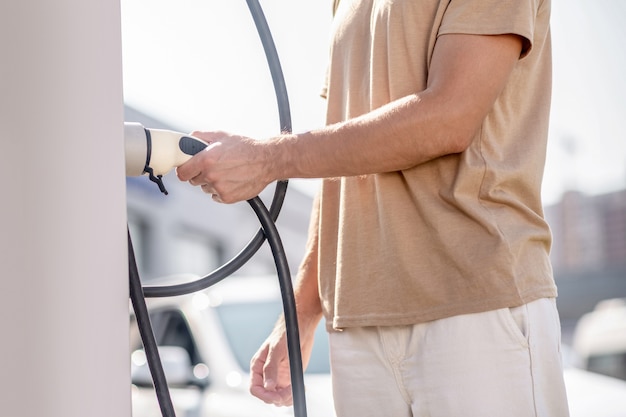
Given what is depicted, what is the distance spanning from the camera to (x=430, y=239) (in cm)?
167

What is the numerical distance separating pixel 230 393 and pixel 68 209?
3568 mm

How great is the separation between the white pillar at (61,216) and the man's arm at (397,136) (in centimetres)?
54

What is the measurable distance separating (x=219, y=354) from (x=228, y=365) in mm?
134

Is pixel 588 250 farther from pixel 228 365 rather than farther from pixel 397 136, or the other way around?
pixel 397 136

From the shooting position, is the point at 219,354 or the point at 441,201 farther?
the point at 219,354

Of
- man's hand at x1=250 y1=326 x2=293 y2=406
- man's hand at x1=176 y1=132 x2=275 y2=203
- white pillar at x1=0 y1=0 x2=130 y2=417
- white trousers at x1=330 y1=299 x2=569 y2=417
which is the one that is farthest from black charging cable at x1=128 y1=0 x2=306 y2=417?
white pillar at x1=0 y1=0 x2=130 y2=417

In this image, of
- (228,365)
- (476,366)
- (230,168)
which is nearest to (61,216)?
(230,168)

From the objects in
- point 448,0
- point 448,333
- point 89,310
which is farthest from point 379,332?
point 89,310

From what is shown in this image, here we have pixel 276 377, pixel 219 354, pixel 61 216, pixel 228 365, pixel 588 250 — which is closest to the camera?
pixel 61 216

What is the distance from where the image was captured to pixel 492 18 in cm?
162

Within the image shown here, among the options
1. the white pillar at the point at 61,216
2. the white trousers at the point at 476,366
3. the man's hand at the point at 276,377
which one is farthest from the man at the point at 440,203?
the white pillar at the point at 61,216

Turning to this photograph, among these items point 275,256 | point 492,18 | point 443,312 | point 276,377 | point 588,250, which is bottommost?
point 276,377

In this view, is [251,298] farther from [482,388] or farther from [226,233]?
[226,233]

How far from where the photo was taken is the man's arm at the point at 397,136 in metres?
1.60
